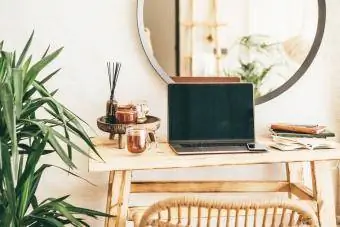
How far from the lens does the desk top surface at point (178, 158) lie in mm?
1499

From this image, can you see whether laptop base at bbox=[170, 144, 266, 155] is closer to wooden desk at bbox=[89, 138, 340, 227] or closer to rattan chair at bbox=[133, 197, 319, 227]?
wooden desk at bbox=[89, 138, 340, 227]

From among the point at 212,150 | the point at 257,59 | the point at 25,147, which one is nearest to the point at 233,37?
the point at 257,59

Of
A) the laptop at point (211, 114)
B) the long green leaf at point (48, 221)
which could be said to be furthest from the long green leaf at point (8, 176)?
the laptop at point (211, 114)

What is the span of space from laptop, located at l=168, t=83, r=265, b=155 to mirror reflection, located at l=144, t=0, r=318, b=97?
0.82 ft

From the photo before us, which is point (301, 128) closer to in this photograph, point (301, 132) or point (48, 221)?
point (301, 132)

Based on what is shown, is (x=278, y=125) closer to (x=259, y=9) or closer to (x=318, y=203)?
(x=318, y=203)

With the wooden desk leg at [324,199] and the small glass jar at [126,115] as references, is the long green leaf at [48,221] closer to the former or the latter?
the small glass jar at [126,115]

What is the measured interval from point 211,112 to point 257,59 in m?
0.52

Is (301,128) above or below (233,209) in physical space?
above

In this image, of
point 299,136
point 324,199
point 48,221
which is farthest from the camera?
point 299,136

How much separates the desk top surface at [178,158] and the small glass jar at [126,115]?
0.12 m

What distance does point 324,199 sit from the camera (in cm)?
177

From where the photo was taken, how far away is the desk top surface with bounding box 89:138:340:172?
150cm

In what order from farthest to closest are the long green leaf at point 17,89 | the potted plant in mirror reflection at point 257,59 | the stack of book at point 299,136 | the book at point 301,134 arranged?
the potted plant in mirror reflection at point 257,59 → the book at point 301,134 → the stack of book at point 299,136 → the long green leaf at point 17,89
